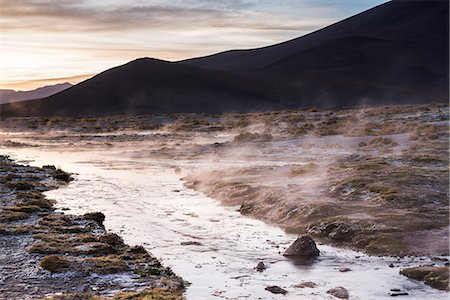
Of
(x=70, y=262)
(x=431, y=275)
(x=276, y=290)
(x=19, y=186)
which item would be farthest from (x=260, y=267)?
(x=19, y=186)

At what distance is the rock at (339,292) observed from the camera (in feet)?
40.1

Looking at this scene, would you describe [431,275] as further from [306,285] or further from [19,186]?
[19,186]

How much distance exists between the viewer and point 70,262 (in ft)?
45.8

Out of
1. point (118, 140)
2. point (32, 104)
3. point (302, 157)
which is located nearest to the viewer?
point (302, 157)

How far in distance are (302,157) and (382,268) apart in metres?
23.6

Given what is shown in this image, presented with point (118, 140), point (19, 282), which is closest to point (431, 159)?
point (19, 282)

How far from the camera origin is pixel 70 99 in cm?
17350

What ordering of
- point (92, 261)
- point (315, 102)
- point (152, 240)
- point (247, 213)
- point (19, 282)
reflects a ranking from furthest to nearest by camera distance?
point (315, 102)
point (247, 213)
point (152, 240)
point (92, 261)
point (19, 282)

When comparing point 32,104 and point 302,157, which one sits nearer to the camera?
point 302,157

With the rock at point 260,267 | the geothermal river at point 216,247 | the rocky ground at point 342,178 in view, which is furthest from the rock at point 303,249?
the rocky ground at point 342,178

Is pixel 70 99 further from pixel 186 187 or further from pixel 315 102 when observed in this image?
pixel 186 187

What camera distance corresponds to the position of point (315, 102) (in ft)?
559

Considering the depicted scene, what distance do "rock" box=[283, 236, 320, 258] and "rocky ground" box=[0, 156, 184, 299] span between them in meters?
3.37

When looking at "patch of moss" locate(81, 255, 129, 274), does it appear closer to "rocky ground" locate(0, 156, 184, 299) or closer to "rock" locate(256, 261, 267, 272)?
"rocky ground" locate(0, 156, 184, 299)
